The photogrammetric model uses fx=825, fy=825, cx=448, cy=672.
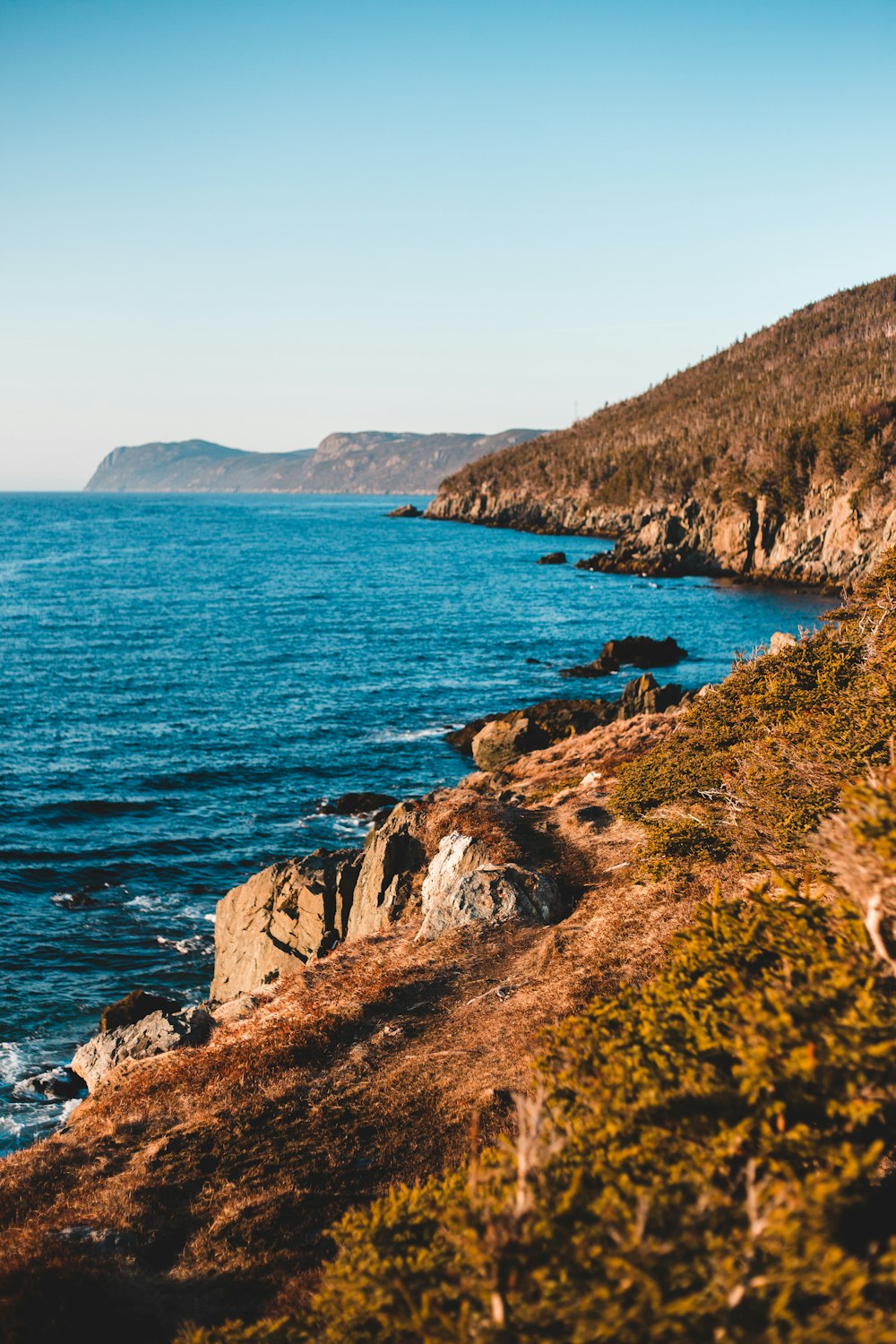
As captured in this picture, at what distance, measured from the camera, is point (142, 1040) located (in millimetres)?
21422

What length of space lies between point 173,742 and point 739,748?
37239 mm

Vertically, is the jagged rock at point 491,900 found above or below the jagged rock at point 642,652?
below

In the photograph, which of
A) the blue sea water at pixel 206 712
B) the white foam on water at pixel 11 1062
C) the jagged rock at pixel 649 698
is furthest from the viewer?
the jagged rock at pixel 649 698

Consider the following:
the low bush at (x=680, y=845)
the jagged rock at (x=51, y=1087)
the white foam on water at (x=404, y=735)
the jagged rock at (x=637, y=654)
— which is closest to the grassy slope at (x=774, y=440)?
the jagged rock at (x=637, y=654)

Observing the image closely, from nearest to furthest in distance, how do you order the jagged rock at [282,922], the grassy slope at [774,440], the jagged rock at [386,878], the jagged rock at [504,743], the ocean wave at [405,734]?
the jagged rock at [386,878]
the jagged rock at [282,922]
the jagged rock at [504,743]
the ocean wave at [405,734]
the grassy slope at [774,440]

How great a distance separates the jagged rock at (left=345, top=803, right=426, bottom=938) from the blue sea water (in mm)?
7203

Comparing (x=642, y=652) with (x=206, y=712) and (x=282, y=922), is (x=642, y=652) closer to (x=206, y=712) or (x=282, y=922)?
Result: (x=206, y=712)

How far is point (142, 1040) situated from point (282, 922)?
21.1 ft

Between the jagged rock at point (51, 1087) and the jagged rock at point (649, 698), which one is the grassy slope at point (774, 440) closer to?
the jagged rock at point (649, 698)

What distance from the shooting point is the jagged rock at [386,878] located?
25.6m

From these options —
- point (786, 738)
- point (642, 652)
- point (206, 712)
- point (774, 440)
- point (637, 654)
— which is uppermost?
point (774, 440)

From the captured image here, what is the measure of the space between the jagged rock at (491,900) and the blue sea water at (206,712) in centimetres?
1060

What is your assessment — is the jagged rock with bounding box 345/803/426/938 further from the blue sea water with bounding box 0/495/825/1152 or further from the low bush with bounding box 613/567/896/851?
the blue sea water with bounding box 0/495/825/1152

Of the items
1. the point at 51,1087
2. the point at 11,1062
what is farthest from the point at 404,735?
the point at 51,1087
